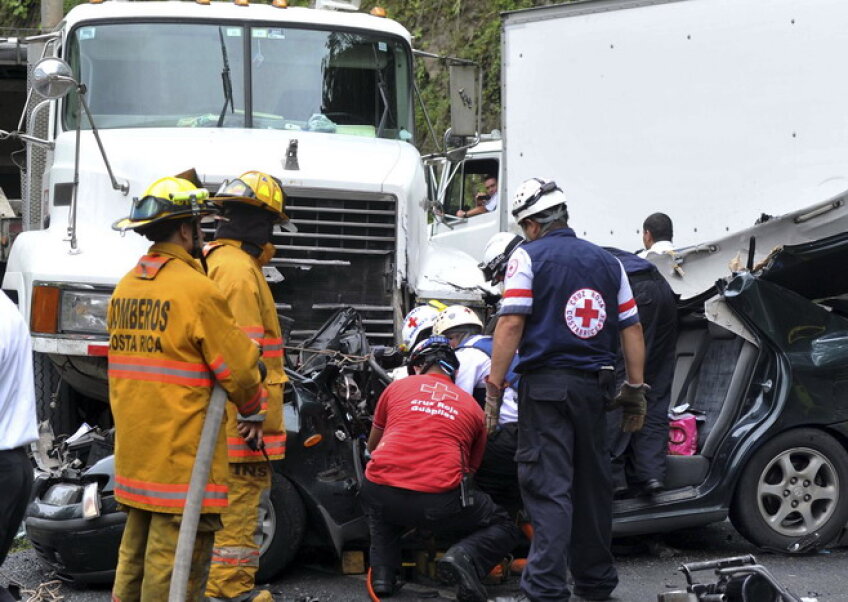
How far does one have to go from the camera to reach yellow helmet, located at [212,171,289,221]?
5910 millimetres

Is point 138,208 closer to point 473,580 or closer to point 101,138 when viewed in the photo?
point 473,580

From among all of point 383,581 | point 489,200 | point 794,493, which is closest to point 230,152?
point 383,581

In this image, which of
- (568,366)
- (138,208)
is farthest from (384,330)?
(138,208)

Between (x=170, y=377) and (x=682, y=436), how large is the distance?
11.0 feet

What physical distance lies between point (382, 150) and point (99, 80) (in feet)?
6.32

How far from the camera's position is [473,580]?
19.5 feet

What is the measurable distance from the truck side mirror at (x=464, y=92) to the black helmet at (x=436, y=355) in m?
3.17

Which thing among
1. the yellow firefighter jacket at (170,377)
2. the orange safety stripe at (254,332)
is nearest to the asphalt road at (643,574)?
the orange safety stripe at (254,332)

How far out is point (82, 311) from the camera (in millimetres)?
7152

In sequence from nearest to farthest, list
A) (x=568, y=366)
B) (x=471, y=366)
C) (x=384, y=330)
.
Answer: (x=568, y=366) → (x=471, y=366) → (x=384, y=330)

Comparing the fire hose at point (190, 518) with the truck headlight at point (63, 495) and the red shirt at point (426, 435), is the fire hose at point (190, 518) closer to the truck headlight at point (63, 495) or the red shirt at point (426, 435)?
the red shirt at point (426, 435)

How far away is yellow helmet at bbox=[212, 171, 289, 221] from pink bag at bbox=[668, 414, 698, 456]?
2.54m

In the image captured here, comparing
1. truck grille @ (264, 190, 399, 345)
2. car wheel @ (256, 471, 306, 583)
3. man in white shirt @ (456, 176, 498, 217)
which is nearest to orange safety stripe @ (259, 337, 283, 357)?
car wheel @ (256, 471, 306, 583)

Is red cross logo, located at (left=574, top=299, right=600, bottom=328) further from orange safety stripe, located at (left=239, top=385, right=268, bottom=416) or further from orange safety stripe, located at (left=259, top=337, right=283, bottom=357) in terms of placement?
orange safety stripe, located at (left=239, top=385, right=268, bottom=416)
